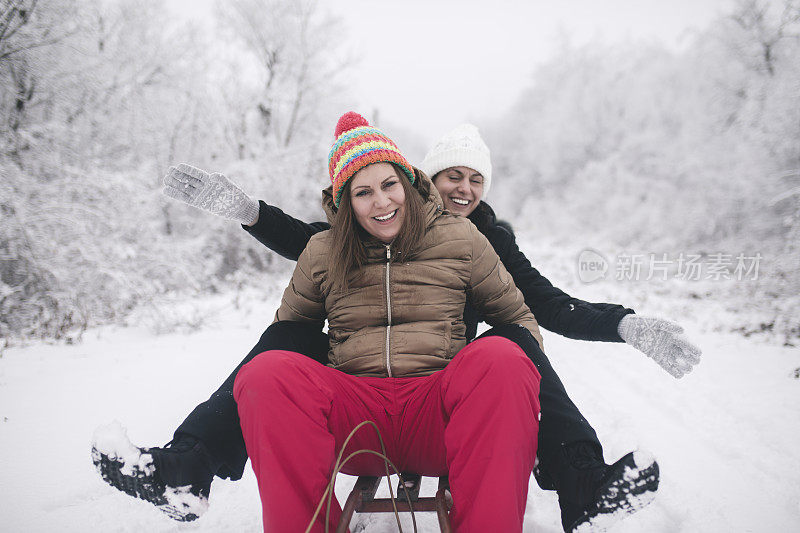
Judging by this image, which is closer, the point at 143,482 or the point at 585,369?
the point at 143,482

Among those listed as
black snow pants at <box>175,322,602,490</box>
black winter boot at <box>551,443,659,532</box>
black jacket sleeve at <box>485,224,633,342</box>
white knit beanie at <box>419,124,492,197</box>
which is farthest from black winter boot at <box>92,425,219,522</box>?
white knit beanie at <box>419,124,492,197</box>

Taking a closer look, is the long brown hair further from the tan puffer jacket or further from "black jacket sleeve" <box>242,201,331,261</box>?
"black jacket sleeve" <box>242,201,331,261</box>

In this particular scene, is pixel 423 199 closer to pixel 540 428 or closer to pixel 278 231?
pixel 278 231

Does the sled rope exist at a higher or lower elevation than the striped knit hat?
lower

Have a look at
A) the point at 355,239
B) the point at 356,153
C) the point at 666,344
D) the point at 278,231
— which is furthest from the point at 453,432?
the point at 278,231

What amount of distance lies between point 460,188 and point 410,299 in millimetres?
1216

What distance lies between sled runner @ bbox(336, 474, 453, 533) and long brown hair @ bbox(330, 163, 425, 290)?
77 cm

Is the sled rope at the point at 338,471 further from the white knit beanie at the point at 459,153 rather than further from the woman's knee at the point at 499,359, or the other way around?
the white knit beanie at the point at 459,153

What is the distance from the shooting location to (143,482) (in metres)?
1.21

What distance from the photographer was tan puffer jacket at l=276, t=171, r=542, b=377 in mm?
1649

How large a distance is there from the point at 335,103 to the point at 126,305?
7657mm

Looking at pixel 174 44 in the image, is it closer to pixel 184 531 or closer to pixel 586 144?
pixel 184 531

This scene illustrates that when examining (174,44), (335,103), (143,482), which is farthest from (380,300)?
(335,103)

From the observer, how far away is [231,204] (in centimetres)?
202
